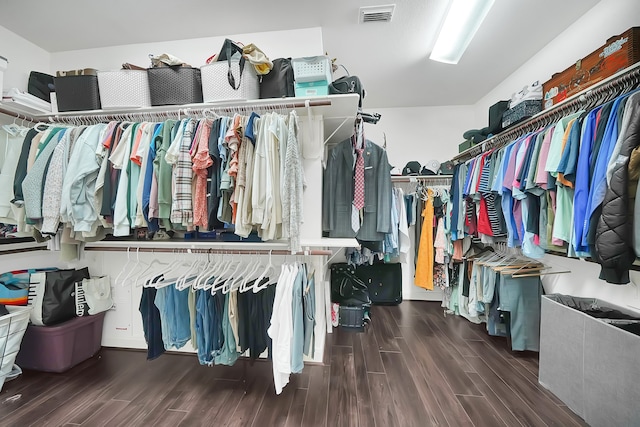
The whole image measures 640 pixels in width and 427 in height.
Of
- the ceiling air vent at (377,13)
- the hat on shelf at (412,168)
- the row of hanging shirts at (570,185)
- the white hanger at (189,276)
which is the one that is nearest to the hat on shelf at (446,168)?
the hat on shelf at (412,168)

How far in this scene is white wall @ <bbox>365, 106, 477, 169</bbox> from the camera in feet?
11.5

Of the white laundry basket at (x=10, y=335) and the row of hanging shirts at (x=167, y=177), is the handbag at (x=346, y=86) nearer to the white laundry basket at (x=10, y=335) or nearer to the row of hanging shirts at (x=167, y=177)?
the row of hanging shirts at (x=167, y=177)

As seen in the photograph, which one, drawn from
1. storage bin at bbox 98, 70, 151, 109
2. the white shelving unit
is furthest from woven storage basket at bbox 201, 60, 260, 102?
storage bin at bbox 98, 70, 151, 109

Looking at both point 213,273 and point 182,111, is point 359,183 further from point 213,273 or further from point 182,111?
point 182,111

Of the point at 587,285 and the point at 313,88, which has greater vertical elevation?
the point at 313,88

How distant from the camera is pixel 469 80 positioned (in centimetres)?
284

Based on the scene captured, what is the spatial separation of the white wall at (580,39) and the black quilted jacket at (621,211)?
1.09 metres

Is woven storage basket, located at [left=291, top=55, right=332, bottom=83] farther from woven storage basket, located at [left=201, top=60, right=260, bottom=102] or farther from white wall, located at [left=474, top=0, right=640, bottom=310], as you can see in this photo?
white wall, located at [left=474, top=0, right=640, bottom=310]

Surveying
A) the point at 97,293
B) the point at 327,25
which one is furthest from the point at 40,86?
the point at 327,25

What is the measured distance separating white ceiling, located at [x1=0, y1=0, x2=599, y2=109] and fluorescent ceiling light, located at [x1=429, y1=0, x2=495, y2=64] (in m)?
0.09

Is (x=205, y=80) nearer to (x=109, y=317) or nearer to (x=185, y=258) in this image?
(x=185, y=258)

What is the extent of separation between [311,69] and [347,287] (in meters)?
2.35

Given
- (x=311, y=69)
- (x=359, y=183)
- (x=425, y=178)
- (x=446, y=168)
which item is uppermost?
(x=311, y=69)

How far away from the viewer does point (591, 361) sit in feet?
4.52
